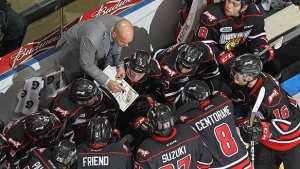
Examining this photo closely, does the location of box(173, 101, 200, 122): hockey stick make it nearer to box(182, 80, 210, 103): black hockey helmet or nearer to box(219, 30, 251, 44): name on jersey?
box(182, 80, 210, 103): black hockey helmet

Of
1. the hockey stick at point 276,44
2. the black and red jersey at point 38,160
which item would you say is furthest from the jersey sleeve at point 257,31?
the black and red jersey at point 38,160

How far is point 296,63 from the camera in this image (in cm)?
552

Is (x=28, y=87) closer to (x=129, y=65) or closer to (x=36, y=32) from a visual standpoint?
(x=36, y=32)

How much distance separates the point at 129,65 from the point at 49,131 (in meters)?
0.80

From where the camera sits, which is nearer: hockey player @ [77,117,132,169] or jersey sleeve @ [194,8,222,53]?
hockey player @ [77,117,132,169]

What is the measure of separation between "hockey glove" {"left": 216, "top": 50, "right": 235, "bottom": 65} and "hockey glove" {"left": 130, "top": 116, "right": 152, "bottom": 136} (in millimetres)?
889

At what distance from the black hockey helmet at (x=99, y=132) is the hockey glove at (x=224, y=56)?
133 centimetres

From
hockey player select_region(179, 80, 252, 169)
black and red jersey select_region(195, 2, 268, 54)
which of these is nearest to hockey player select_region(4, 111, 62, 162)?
hockey player select_region(179, 80, 252, 169)

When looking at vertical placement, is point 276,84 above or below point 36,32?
below

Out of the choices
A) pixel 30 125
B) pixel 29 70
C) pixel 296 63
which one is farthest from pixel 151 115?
pixel 296 63

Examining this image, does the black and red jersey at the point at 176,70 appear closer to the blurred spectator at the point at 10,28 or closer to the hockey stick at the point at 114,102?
the hockey stick at the point at 114,102

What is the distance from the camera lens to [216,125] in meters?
4.19

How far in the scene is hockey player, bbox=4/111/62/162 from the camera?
4.17m

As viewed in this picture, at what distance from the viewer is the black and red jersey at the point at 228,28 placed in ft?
16.3
